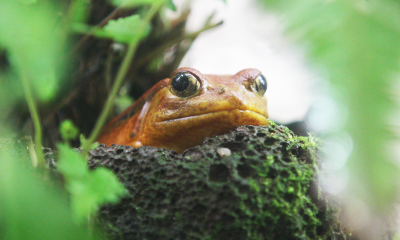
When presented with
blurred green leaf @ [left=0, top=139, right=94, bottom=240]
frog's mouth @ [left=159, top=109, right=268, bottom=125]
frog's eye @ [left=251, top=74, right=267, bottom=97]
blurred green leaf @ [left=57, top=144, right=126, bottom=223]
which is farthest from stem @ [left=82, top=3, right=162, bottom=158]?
frog's eye @ [left=251, top=74, right=267, bottom=97]

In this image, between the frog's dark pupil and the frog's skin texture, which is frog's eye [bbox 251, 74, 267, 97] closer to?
the frog's skin texture

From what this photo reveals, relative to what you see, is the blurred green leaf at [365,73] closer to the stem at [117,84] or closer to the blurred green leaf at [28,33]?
the blurred green leaf at [28,33]

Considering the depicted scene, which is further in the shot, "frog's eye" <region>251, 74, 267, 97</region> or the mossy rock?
"frog's eye" <region>251, 74, 267, 97</region>

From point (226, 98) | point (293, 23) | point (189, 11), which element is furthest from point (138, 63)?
point (293, 23)

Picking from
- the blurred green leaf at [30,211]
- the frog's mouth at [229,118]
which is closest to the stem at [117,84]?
the blurred green leaf at [30,211]

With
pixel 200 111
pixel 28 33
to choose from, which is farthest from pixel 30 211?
pixel 200 111

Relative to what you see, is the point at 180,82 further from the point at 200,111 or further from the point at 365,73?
the point at 365,73

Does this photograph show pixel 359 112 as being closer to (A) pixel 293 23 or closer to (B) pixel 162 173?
(A) pixel 293 23
